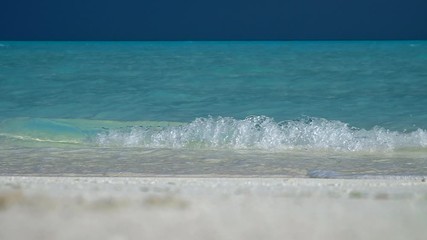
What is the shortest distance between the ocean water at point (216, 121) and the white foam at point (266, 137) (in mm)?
14

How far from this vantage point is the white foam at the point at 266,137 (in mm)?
7340

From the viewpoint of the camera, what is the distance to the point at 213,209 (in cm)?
387

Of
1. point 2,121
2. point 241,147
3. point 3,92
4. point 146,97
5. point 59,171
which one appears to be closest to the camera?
point 59,171

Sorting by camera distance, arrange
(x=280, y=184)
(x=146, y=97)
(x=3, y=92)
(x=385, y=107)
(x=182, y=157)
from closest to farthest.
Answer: (x=280, y=184)
(x=182, y=157)
(x=385, y=107)
(x=146, y=97)
(x=3, y=92)

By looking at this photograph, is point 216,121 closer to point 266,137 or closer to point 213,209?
point 266,137

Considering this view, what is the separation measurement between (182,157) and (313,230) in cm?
318

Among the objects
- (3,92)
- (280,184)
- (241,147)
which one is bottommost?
(3,92)

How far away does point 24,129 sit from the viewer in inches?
346

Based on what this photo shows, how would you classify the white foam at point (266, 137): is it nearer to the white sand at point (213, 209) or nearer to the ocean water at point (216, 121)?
the ocean water at point (216, 121)

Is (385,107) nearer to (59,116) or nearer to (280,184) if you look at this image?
(59,116)

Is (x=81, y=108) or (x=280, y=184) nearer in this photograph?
(x=280, y=184)

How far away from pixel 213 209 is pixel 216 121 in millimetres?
4662

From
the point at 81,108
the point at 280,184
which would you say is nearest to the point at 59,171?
the point at 280,184

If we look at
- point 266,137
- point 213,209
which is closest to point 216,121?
point 266,137
